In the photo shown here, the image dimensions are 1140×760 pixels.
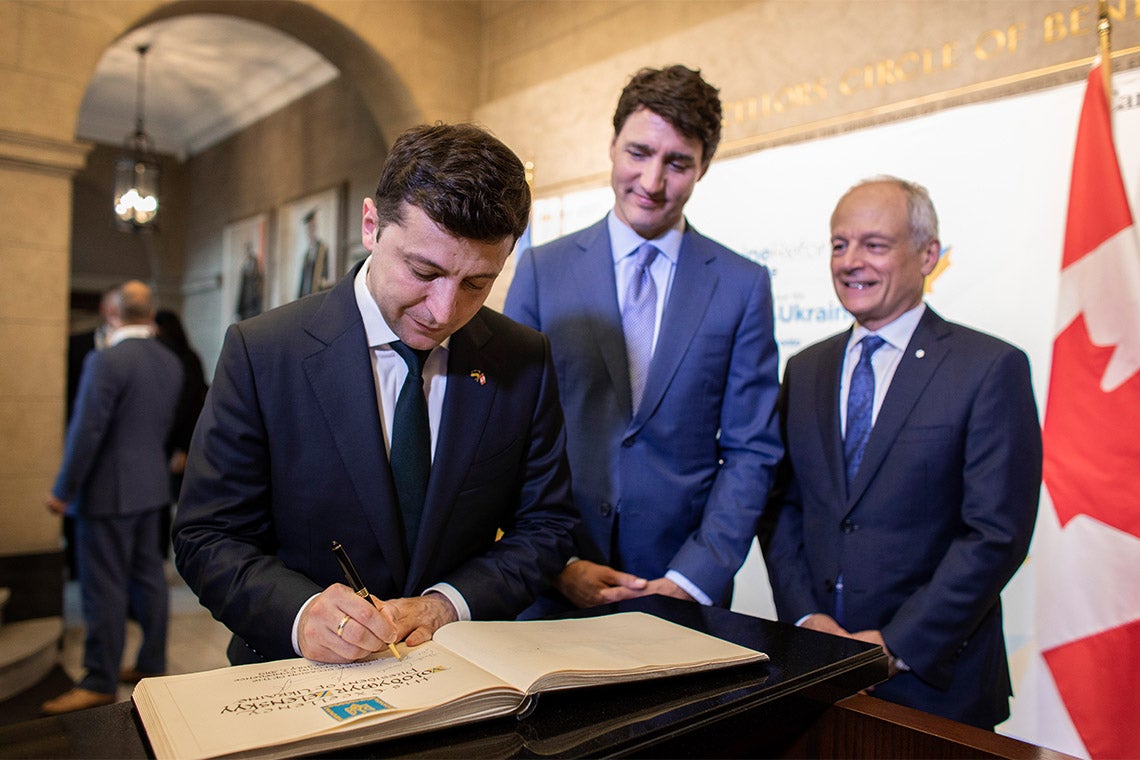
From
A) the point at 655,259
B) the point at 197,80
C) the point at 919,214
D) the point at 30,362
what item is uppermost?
the point at 197,80

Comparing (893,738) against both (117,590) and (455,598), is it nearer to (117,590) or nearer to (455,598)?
(455,598)

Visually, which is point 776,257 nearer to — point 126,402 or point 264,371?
point 264,371

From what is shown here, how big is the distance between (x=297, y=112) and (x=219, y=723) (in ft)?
29.3

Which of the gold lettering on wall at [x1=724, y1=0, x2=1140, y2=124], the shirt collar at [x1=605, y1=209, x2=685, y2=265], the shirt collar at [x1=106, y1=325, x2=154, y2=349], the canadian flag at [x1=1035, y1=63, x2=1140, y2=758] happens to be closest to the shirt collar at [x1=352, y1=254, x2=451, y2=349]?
the shirt collar at [x1=605, y1=209, x2=685, y2=265]

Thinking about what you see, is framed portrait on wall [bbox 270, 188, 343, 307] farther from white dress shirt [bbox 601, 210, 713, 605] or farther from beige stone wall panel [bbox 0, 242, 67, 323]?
white dress shirt [bbox 601, 210, 713, 605]

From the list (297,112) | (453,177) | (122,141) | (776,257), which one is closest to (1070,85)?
(776,257)

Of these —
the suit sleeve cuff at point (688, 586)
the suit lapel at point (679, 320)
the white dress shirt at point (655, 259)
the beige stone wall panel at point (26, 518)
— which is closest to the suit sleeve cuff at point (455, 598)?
the suit sleeve cuff at point (688, 586)

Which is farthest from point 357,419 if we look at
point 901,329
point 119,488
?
point 119,488

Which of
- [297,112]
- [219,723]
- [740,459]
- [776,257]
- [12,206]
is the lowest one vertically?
[219,723]

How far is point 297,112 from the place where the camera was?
8.93 m

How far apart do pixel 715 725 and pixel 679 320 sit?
1.23 metres

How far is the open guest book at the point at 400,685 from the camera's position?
2.85 ft

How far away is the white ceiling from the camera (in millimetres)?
7938

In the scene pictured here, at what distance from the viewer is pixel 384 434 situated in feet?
5.05
